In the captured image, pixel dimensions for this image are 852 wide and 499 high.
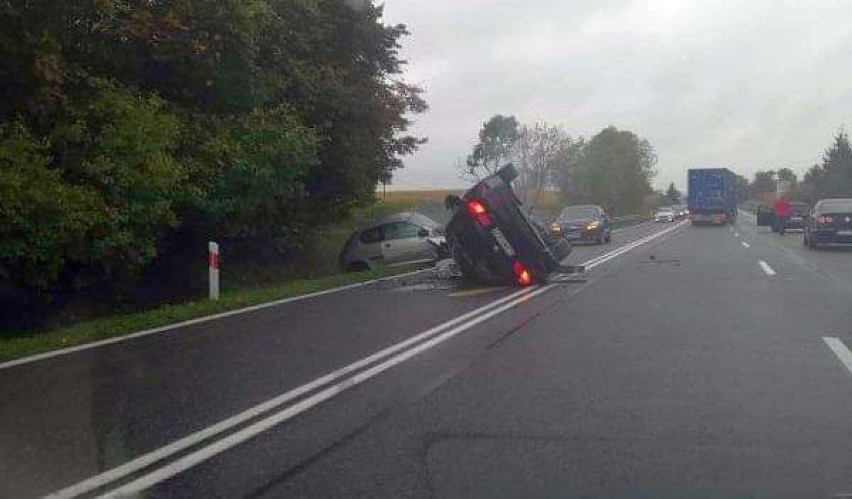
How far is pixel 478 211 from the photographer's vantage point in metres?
18.0

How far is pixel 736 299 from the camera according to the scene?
15.7m

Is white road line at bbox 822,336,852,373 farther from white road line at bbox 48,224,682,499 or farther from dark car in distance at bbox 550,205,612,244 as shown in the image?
dark car in distance at bbox 550,205,612,244

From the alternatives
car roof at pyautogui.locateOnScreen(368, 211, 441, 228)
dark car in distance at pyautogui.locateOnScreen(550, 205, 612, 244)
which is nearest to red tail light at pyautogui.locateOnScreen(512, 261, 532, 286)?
car roof at pyautogui.locateOnScreen(368, 211, 441, 228)

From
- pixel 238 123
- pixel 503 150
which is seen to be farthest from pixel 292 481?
pixel 503 150

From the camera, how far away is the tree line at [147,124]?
1370 cm

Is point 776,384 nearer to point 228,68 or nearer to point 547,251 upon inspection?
point 547,251

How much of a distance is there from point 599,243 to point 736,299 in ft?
72.5

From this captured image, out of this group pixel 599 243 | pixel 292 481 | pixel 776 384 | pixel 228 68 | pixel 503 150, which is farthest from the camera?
pixel 503 150

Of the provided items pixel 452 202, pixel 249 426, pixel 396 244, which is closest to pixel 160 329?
pixel 249 426

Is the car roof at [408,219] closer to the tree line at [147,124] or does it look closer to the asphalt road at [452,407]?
the tree line at [147,124]

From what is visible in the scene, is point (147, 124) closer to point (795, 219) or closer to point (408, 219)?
point (408, 219)

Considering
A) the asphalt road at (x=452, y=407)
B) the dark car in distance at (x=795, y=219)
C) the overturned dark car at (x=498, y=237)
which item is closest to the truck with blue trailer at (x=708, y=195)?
the dark car in distance at (x=795, y=219)

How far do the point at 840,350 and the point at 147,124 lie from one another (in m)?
10.00

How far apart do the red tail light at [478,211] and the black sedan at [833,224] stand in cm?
1745
